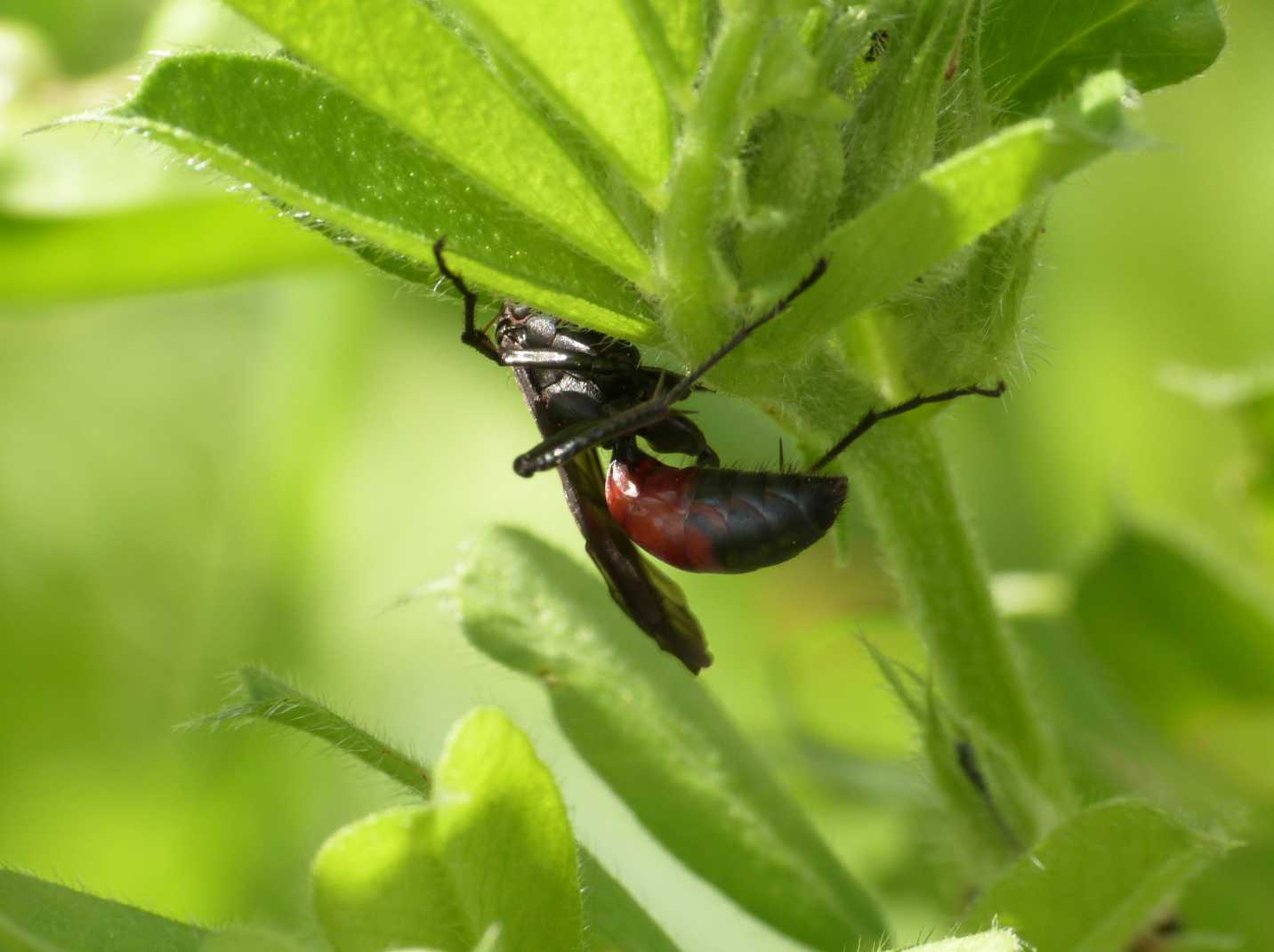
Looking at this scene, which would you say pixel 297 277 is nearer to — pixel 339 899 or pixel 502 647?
pixel 502 647

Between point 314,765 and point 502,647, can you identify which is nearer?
point 502,647

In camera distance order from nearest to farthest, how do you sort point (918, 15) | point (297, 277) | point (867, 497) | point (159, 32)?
1. point (918, 15)
2. point (867, 497)
3. point (159, 32)
4. point (297, 277)

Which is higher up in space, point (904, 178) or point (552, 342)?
point (552, 342)

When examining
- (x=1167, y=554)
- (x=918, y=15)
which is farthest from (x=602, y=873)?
(x=1167, y=554)

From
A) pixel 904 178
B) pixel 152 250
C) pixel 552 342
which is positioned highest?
pixel 152 250

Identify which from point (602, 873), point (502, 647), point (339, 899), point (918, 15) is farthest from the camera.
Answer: point (502, 647)

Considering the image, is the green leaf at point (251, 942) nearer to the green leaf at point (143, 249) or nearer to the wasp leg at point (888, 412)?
the wasp leg at point (888, 412)
